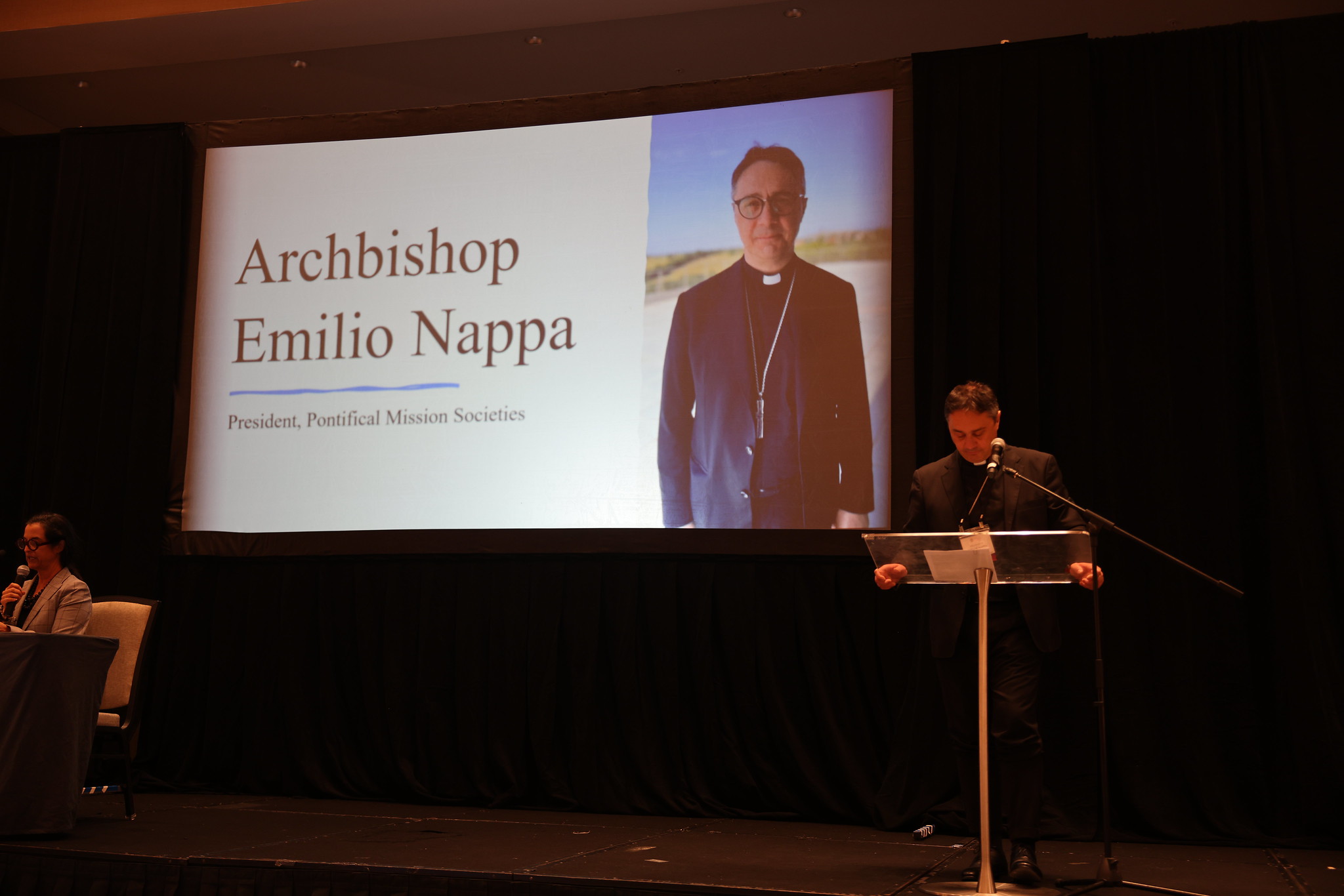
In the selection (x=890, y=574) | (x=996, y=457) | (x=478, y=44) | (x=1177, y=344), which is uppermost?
(x=478, y=44)

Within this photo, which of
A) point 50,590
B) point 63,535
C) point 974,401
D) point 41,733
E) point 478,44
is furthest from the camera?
point 478,44

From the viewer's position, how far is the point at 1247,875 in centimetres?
337

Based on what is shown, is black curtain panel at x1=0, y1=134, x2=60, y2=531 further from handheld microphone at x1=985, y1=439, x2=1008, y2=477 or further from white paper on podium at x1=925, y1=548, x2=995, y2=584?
handheld microphone at x1=985, y1=439, x2=1008, y2=477

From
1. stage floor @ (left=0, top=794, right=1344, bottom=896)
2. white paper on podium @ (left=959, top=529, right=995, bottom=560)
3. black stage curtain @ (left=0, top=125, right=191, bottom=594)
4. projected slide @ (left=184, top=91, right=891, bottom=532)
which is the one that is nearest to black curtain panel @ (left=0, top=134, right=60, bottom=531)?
black stage curtain @ (left=0, top=125, right=191, bottom=594)

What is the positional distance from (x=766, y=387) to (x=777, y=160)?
964 mm

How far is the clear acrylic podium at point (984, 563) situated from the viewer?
8.82 ft

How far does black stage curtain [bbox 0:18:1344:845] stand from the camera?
4.11 metres

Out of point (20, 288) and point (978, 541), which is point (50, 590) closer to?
point (20, 288)

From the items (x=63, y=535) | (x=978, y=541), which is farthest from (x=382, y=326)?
(x=978, y=541)

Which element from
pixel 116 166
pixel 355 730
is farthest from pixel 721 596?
pixel 116 166

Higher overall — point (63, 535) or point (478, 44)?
point (478, 44)

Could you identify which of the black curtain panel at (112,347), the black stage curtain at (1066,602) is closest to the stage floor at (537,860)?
the black stage curtain at (1066,602)

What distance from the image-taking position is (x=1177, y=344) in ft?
14.4

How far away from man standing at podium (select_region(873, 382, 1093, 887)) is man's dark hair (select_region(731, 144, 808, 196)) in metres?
1.87
